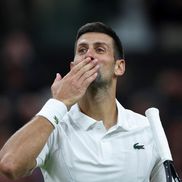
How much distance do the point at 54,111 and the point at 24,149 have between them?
1.13 feet

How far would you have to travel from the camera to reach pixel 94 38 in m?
5.91

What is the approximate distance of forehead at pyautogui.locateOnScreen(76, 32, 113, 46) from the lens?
5.89 metres

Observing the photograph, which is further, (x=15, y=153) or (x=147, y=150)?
(x=147, y=150)

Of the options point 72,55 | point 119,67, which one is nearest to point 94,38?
point 119,67

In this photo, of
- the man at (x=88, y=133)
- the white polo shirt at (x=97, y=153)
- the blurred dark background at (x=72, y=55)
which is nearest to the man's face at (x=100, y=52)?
the man at (x=88, y=133)

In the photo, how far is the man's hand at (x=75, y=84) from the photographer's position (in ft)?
18.3

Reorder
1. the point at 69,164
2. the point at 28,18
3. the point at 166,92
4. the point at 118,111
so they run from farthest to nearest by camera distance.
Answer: the point at 28,18 → the point at 166,92 → the point at 118,111 → the point at 69,164

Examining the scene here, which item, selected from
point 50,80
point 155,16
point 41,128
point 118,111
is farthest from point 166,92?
point 41,128

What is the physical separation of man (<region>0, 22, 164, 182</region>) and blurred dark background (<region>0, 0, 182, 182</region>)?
123 inches

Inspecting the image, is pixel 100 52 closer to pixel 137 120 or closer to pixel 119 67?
pixel 119 67

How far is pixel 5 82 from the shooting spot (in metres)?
11.4

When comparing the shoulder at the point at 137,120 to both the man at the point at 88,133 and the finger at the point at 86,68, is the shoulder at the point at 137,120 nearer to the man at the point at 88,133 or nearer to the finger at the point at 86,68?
the man at the point at 88,133

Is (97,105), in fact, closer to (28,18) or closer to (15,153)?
(15,153)

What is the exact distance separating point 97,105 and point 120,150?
1.26ft
